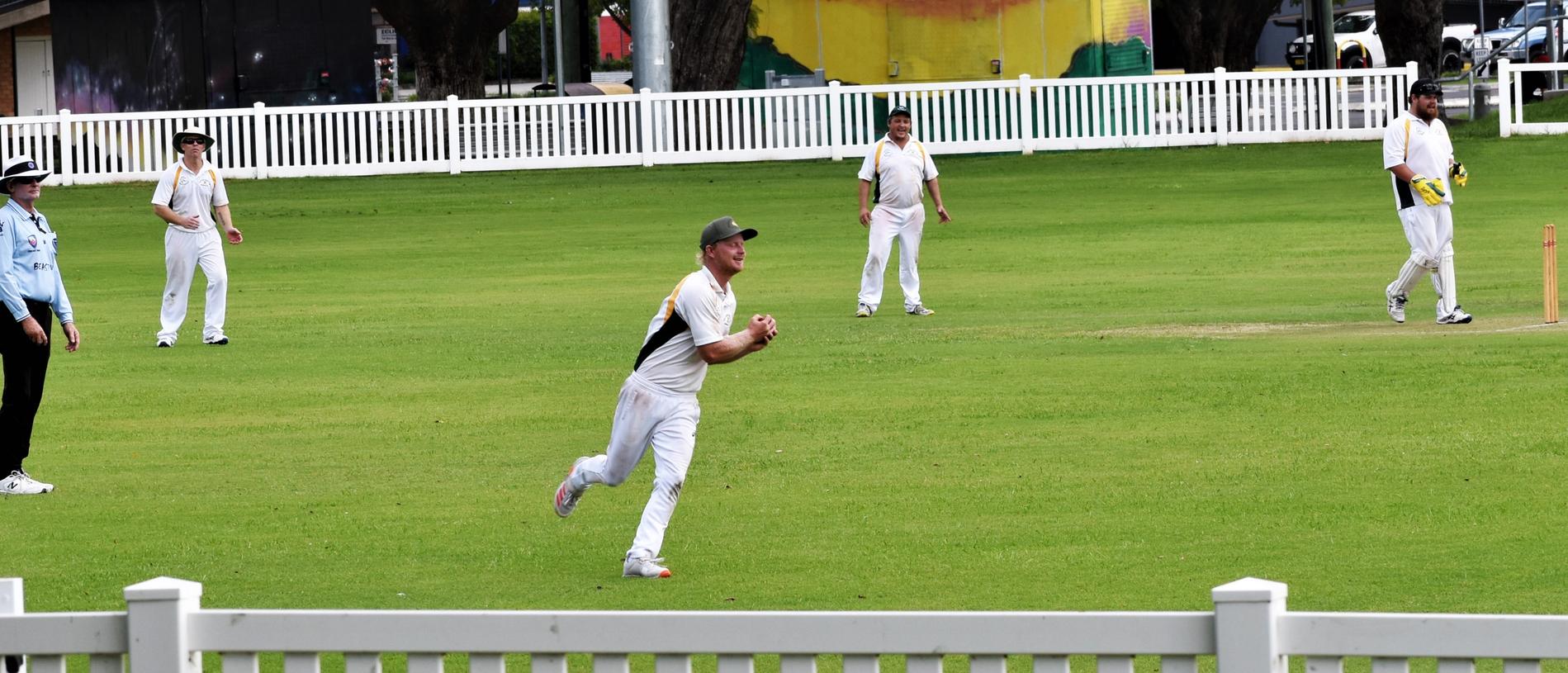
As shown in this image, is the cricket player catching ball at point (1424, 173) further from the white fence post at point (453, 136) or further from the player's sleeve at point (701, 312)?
the white fence post at point (453, 136)

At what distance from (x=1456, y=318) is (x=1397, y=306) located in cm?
52

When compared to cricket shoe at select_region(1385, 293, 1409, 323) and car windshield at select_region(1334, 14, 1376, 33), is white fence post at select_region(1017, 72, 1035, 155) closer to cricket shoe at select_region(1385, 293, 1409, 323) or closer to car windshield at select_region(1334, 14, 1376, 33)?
cricket shoe at select_region(1385, 293, 1409, 323)

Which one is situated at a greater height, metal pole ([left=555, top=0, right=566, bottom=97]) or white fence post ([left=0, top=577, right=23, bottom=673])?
metal pole ([left=555, top=0, right=566, bottom=97])

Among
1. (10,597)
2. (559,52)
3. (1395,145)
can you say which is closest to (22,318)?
(10,597)

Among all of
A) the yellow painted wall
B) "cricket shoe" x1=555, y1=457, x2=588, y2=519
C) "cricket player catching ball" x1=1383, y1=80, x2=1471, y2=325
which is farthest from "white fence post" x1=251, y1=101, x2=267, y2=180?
"cricket shoe" x1=555, y1=457, x2=588, y2=519

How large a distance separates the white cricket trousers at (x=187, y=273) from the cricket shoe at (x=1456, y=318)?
977 cm

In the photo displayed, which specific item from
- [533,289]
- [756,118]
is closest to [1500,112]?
[756,118]

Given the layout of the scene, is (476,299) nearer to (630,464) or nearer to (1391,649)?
(630,464)

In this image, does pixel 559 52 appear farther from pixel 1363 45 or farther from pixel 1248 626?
pixel 1248 626

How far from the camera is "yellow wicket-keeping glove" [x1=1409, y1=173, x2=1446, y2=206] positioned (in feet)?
55.3

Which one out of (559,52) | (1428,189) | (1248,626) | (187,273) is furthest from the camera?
(559,52)

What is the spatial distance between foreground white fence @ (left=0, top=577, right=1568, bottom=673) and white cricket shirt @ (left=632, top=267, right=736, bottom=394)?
443 cm

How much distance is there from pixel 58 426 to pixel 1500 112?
24365mm

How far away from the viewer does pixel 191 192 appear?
60.1 ft
